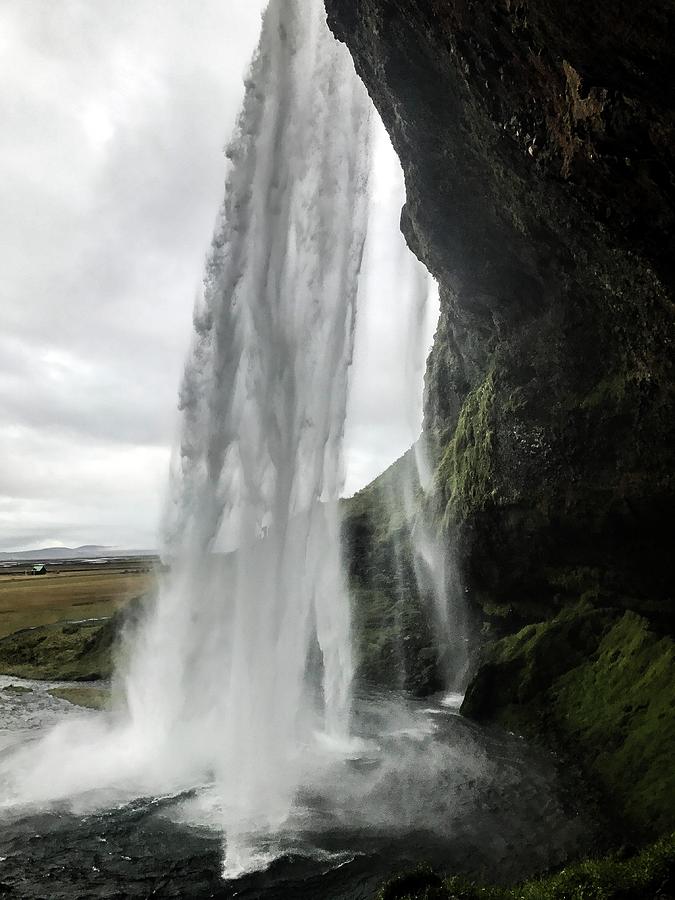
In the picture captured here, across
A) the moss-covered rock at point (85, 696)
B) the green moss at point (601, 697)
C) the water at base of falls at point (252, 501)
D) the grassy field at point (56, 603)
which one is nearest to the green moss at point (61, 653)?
the grassy field at point (56, 603)

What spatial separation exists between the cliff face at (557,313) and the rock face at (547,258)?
68mm

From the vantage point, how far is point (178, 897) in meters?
11.7

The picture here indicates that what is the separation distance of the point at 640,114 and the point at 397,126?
13449mm

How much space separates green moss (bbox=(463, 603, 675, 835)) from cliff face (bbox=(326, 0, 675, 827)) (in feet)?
0.29

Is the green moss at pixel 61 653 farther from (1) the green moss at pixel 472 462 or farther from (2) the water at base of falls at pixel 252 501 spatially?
(1) the green moss at pixel 472 462

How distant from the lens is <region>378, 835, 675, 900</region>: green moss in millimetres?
9641

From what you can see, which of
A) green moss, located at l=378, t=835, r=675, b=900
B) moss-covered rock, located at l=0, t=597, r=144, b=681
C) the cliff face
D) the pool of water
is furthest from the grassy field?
green moss, located at l=378, t=835, r=675, b=900

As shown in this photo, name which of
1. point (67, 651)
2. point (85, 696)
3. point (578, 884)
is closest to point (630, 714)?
point (578, 884)

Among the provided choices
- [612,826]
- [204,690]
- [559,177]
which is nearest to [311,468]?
[204,690]

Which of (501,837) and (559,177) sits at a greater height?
(559,177)

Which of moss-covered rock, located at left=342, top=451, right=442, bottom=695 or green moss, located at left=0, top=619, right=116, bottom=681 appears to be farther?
green moss, located at left=0, top=619, right=116, bottom=681

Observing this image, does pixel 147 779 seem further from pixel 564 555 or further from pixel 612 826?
pixel 564 555

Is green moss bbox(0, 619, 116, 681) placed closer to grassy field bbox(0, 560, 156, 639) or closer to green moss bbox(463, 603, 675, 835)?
grassy field bbox(0, 560, 156, 639)

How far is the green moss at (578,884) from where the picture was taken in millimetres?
9641
